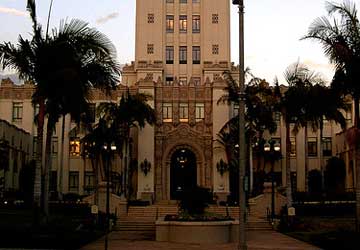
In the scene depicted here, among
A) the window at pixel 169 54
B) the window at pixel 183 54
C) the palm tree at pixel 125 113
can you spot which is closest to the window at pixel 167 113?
the palm tree at pixel 125 113

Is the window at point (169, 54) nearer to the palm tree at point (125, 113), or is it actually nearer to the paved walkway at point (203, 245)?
the palm tree at point (125, 113)

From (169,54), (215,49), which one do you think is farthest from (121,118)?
(215,49)

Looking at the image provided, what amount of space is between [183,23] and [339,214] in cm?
3114

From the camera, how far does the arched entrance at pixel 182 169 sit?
5672 centimetres

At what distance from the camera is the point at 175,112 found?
56.6 m

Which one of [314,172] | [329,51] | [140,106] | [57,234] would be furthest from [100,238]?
[314,172]

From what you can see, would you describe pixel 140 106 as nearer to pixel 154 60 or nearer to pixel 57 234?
pixel 154 60

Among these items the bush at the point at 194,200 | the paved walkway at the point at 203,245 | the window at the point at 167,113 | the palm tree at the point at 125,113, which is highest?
the window at the point at 167,113

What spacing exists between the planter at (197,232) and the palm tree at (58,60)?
727 centimetres

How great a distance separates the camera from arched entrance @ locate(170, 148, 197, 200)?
186ft

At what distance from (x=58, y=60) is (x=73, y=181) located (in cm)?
3545

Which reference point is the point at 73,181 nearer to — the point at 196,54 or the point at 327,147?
the point at 196,54

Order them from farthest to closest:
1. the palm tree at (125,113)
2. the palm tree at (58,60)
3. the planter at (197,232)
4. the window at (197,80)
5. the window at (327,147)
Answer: the window at (197,80) → the window at (327,147) → the palm tree at (125,113) → the planter at (197,232) → the palm tree at (58,60)

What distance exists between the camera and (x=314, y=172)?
57531 millimetres
